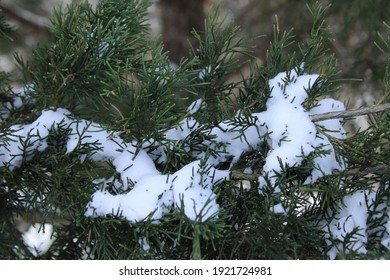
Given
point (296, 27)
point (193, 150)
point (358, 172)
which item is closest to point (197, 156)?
point (193, 150)

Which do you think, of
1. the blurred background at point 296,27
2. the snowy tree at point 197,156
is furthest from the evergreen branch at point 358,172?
the blurred background at point 296,27

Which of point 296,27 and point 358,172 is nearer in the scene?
point 358,172

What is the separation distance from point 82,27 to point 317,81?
1.11 feet

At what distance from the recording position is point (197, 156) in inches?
26.1

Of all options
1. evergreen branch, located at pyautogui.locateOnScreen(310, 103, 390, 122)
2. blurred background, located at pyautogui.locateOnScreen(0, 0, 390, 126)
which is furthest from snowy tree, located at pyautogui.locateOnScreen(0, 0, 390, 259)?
blurred background, located at pyautogui.locateOnScreen(0, 0, 390, 126)

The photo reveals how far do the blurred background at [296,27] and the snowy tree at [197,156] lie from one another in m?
0.79

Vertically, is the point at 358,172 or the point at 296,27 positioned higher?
the point at 296,27

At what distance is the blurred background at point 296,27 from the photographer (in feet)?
4.98

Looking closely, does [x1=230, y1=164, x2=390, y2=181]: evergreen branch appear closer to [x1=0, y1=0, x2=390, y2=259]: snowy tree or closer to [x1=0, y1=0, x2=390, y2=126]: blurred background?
[x1=0, y1=0, x2=390, y2=259]: snowy tree

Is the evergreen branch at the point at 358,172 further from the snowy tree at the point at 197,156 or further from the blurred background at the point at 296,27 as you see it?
the blurred background at the point at 296,27

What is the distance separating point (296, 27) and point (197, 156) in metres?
1.20

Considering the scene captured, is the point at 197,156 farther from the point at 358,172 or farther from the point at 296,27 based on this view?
the point at 296,27

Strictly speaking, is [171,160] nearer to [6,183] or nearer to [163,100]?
[163,100]

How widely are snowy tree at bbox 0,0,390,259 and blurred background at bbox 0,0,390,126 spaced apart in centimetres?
79
